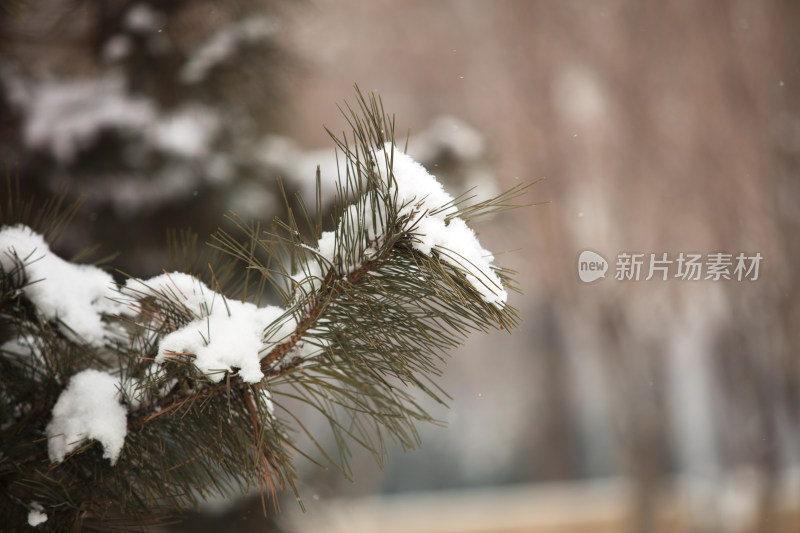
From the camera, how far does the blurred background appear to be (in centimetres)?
94

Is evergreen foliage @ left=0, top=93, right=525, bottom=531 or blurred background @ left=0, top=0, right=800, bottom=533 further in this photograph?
blurred background @ left=0, top=0, right=800, bottom=533

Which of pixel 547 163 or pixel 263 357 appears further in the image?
pixel 547 163

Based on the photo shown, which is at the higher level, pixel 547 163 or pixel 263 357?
pixel 547 163

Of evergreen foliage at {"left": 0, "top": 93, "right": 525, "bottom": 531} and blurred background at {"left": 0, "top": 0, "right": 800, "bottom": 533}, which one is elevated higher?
blurred background at {"left": 0, "top": 0, "right": 800, "bottom": 533}

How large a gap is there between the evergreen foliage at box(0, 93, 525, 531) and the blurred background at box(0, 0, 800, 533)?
1.88 feet

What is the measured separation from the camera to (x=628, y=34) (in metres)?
2.14

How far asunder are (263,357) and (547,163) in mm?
2131

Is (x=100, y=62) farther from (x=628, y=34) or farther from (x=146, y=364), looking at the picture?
(x=628, y=34)

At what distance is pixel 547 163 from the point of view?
2.30 meters

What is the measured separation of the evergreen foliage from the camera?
30 centimetres

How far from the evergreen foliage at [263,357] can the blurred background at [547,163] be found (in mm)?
573

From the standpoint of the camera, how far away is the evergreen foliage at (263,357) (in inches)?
11.6

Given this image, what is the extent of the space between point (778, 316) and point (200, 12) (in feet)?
6.41

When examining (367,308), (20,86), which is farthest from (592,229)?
(367,308)
